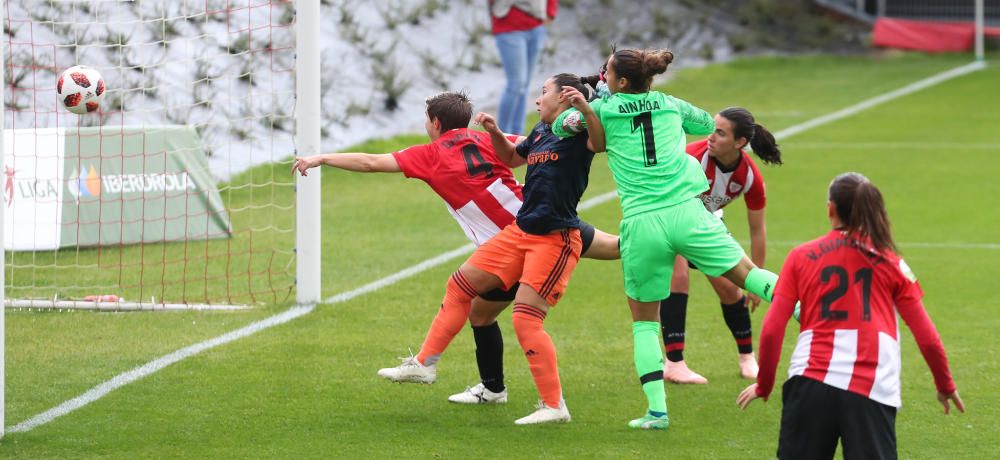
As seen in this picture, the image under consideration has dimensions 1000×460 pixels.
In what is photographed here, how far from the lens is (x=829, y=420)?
4535 millimetres

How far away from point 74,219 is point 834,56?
15186 millimetres

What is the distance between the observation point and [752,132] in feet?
22.4

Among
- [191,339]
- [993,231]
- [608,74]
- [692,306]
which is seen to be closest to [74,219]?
[191,339]

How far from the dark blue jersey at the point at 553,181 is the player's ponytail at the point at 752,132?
84cm

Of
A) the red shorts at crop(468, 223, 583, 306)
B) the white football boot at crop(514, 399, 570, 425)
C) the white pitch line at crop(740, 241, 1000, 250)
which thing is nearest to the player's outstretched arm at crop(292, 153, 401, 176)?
the red shorts at crop(468, 223, 583, 306)

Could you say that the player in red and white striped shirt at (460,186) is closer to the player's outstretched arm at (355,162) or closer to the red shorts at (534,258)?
the player's outstretched arm at (355,162)

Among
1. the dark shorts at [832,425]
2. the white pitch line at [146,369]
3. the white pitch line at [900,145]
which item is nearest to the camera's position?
the dark shorts at [832,425]

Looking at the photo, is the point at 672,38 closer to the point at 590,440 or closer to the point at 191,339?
the point at 191,339

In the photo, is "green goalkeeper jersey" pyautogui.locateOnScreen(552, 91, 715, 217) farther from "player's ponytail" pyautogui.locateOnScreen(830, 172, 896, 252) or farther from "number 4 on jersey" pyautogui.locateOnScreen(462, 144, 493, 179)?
"player's ponytail" pyautogui.locateOnScreen(830, 172, 896, 252)

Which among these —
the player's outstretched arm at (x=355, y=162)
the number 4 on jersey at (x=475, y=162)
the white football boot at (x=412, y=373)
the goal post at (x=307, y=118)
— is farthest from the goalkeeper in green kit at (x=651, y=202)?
the goal post at (x=307, y=118)

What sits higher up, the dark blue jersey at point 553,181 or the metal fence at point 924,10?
the metal fence at point 924,10

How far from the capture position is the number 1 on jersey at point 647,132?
6164 mm

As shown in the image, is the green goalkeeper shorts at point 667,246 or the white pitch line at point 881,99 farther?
the white pitch line at point 881,99

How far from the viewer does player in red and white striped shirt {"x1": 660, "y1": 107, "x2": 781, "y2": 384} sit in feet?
22.5
